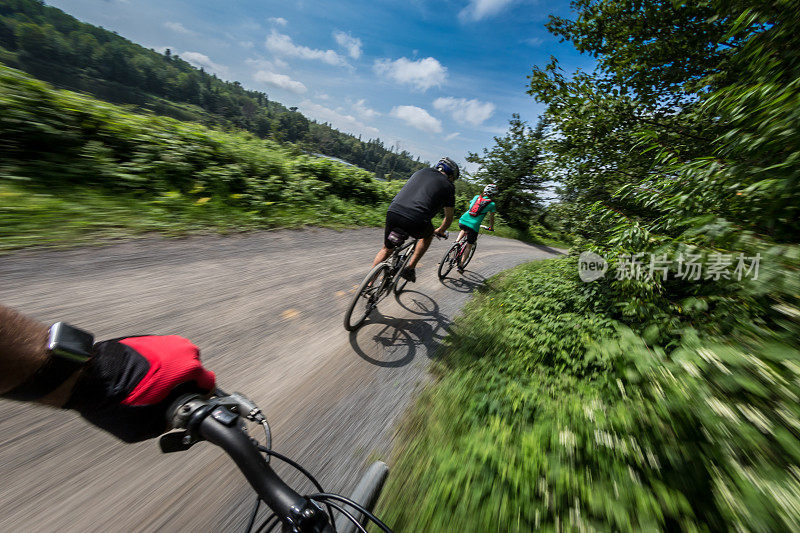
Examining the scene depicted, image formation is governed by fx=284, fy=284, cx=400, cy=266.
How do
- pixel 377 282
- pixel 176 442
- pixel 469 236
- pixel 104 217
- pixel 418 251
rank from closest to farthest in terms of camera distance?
pixel 176 442 < pixel 377 282 < pixel 104 217 < pixel 418 251 < pixel 469 236

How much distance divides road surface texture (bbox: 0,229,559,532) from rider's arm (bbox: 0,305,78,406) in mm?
1329

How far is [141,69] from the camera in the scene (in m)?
82.9

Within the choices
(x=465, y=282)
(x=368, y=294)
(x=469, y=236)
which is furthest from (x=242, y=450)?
(x=469, y=236)

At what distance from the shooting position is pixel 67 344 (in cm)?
87

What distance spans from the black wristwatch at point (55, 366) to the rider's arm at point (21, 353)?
0.01m

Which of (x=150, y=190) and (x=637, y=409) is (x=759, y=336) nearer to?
(x=637, y=409)

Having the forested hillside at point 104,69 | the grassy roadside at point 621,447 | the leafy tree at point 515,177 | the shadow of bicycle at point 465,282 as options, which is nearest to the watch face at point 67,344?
the grassy roadside at point 621,447

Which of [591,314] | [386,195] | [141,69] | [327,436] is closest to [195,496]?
[327,436]

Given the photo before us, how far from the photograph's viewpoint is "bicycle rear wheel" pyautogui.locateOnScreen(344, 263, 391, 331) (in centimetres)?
357

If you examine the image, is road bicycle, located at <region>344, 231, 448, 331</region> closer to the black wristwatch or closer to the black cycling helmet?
the black cycling helmet

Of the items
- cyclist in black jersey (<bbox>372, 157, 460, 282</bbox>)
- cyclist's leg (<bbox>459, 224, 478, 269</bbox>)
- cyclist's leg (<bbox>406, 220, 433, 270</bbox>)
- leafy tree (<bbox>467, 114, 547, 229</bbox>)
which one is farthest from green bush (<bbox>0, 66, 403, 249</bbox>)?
leafy tree (<bbox>467, 114, 547, 229</bbox>)

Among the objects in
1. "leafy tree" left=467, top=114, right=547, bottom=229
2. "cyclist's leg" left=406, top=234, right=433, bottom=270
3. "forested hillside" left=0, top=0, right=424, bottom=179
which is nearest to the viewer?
"cyclist's leg" left=406, top=234, right=433, bottom=270

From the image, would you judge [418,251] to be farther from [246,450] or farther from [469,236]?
[246,450]

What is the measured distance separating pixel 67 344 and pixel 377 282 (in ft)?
10.7
